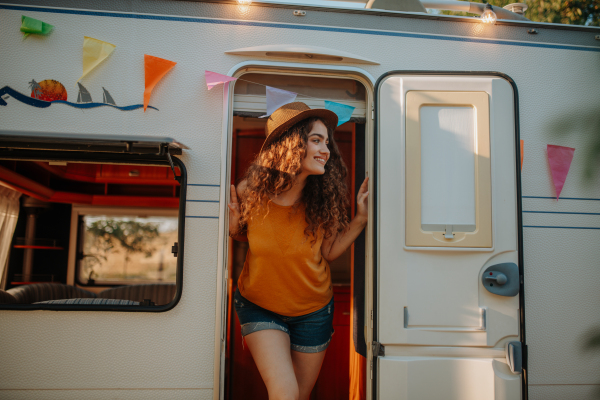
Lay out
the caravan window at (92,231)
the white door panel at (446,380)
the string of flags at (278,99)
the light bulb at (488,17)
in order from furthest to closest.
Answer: the caravan window at (92,231) < the light bulb at (488,17) < the string of flags at (278,99) < the white door panel at (446,380)

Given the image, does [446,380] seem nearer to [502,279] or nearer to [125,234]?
[502,279]

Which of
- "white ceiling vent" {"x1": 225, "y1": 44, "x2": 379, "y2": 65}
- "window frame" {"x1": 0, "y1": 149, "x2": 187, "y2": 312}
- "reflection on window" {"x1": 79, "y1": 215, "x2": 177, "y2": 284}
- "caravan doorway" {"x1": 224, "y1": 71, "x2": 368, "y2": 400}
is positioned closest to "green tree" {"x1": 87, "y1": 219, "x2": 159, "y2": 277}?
"reflection on window" {"x1": 79, "y1": 215, "x2": 177, "y2": 284}

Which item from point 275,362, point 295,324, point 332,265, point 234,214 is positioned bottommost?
point 275,362

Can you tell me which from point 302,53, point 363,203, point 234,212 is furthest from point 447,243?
point 302,53

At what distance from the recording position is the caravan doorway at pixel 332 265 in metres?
2.49

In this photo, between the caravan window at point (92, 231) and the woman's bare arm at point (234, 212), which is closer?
the woman's bare arm at point (234, 212)

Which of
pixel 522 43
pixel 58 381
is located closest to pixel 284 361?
pixel 58 381

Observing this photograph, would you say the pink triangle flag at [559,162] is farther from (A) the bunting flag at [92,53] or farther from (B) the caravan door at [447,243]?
(A) the bunting flag at [92,53]

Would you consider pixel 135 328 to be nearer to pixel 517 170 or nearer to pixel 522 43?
pixel 517 170

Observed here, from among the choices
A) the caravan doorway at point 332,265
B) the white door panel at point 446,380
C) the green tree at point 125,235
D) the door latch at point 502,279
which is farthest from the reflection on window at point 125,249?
the door latch at point 502,279

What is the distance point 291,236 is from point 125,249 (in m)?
3.68

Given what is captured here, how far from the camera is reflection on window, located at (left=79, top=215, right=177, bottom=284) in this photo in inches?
200

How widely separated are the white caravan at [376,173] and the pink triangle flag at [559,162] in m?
0.04

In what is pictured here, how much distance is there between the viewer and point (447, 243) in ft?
7.28
